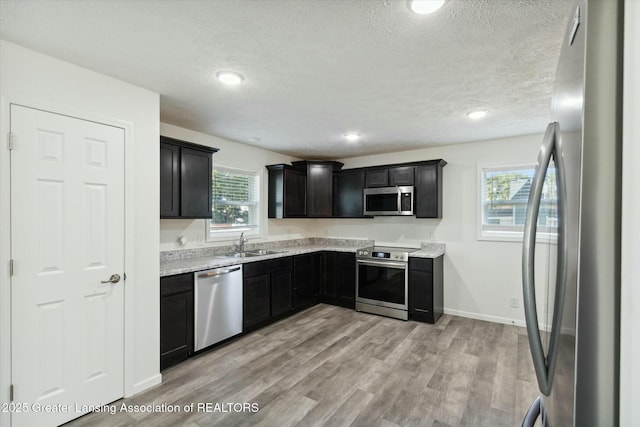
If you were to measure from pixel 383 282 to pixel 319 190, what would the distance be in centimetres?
187

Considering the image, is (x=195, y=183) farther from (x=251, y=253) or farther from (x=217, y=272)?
(x=251, y=253)

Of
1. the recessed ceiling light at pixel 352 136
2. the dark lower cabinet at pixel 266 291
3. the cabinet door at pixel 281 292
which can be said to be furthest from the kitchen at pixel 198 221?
the recessed ceiling light at pixel 352 136

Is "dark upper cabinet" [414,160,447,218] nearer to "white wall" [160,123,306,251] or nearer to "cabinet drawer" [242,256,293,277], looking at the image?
"cabinet drawer" [242,256,293,277]

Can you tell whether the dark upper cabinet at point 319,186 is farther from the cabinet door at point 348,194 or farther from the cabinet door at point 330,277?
the cabinet door at point 330,277

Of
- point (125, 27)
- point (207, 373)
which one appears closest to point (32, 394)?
point (207, 373)

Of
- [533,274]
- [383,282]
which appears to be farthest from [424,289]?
[533,274]

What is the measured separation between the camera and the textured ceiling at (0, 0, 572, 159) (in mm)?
1600

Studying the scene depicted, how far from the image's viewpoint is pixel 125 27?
1.74 meters

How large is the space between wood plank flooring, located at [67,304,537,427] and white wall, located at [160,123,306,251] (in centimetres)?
136

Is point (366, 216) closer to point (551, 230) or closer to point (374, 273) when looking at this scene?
point (374, 273)

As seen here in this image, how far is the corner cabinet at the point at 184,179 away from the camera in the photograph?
10.2 ft

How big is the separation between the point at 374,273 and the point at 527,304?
3745mm

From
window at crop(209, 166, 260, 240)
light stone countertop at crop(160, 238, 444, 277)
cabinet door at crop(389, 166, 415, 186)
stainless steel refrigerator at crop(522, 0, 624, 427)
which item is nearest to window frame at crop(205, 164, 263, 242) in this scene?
window at crop(209, 166, 260, 240)

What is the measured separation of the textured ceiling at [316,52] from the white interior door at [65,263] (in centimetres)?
56
